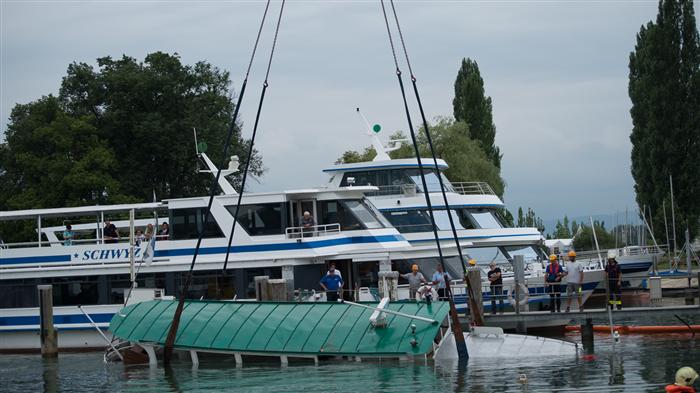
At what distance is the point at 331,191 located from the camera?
33.4 m

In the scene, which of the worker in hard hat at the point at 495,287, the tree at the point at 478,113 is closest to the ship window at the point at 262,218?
the worker in hard hat at the point at 495,287

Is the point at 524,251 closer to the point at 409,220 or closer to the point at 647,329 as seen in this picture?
the point at 409,220

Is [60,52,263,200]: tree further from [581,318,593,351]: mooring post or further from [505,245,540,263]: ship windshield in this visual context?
[581,318,593,351]: mooring post

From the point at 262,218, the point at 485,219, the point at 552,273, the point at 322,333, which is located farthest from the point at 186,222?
the point at 485,219

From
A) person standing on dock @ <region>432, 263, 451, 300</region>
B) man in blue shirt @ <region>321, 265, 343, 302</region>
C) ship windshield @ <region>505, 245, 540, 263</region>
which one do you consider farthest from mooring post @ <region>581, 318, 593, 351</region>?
ship windshield @ <region>505, 245, 540, 263</region>

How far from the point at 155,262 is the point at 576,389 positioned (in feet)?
51.2

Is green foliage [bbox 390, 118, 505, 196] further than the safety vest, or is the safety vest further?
green foliage [bbox 390, 118, 505, 196]

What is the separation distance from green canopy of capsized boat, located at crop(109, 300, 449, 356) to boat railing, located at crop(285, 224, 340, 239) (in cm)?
457

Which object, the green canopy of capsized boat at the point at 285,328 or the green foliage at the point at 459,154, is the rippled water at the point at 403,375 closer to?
the green canopy of capsized boat at the point at 285,328

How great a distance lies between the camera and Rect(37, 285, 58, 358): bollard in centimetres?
3303

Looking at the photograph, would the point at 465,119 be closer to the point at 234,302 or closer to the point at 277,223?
the point at 277,223

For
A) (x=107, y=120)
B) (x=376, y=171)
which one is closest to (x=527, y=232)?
(x=376, y=171)

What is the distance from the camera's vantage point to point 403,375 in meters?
24.6

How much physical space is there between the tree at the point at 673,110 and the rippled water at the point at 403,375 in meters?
31.4
